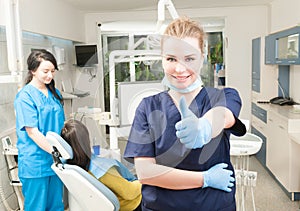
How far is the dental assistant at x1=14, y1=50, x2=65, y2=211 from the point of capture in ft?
7.64

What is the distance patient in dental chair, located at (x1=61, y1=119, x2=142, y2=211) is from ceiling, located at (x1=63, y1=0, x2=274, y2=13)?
3.13 metres

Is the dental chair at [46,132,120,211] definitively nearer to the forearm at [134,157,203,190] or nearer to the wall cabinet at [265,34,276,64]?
the forearm at [134,157,203,190]

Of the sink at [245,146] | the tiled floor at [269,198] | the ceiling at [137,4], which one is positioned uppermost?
the ceiling at [137,4]

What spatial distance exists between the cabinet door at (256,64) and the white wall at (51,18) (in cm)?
256

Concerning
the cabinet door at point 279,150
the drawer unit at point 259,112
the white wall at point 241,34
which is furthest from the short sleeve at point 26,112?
the white wall at point 241,34

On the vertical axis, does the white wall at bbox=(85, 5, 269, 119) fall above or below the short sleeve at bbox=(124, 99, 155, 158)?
above

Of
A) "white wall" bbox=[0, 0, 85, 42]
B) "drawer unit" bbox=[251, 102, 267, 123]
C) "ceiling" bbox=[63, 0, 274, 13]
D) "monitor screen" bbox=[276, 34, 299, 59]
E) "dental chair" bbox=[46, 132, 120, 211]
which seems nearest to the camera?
"dental chair" bbox=[46, 132, 120, 211]

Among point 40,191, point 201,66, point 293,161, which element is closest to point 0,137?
point 40,191

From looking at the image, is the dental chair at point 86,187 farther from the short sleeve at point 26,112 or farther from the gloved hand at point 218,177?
the short sleeve at point 26,112

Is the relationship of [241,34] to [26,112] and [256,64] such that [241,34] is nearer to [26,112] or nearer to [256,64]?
[256,64]

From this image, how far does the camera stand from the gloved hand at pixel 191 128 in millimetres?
806

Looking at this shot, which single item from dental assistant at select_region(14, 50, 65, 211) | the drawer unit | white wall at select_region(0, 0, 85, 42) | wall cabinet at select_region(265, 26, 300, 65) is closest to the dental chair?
dental assistant at select_region(14, 50, 65, 211)

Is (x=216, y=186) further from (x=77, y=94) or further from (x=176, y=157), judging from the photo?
(x=77, y=94)

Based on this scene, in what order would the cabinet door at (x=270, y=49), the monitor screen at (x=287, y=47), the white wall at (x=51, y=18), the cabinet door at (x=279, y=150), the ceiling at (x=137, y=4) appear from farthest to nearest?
the ceiling at (x=137, y=4), the cabinet door at (x=270, y=49), the monitor screen at (x=287, y=47), the cabinet door at (x=279, y=150), the white wall at (x=51, y=18)
